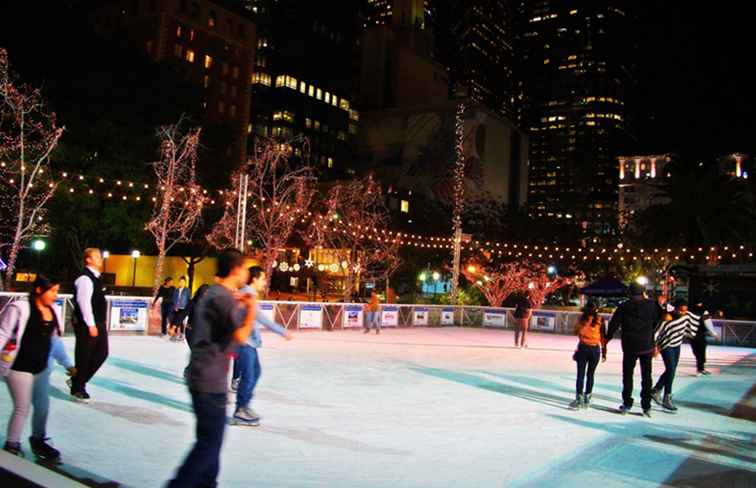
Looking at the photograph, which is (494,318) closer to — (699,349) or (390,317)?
(390,317)

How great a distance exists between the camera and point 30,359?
Answer: 5.05 meters

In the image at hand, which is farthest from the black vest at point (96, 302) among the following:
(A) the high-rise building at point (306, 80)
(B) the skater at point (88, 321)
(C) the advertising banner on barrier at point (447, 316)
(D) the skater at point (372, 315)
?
(A) the high-rise building at point (306, 80)

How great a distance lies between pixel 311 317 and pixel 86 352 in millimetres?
15470

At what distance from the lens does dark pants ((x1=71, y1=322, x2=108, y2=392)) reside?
702cm

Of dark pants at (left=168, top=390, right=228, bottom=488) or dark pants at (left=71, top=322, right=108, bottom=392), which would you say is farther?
dark pants at (left=71, top=322, right=108, bottom=392)

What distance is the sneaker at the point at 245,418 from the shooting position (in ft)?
22.7

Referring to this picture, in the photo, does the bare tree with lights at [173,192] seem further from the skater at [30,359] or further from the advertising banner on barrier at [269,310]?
the skater at [30,359]

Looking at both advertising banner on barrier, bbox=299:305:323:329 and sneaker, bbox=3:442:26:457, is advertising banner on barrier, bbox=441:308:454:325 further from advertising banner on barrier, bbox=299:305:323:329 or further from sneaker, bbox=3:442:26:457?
sneaker, bbox=3:442:26:457

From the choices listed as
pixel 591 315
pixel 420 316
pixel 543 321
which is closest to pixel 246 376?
pixel 591 315

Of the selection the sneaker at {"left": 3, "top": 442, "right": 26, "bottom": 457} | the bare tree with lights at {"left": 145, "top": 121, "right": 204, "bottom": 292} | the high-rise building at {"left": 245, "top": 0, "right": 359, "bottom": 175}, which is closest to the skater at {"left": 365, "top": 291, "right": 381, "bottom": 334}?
the bare tree with lights at {"left": 145, "top": 121, "right": 204, "bottom": 292}

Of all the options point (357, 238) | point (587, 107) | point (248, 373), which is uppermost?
point (587, 107)

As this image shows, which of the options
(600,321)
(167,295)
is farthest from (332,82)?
(600,321)

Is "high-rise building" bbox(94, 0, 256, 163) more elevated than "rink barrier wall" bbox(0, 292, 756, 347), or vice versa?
"high-rise building" bbox(94, 0, 256, 163)

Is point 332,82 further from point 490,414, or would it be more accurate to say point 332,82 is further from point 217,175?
point 490,414
